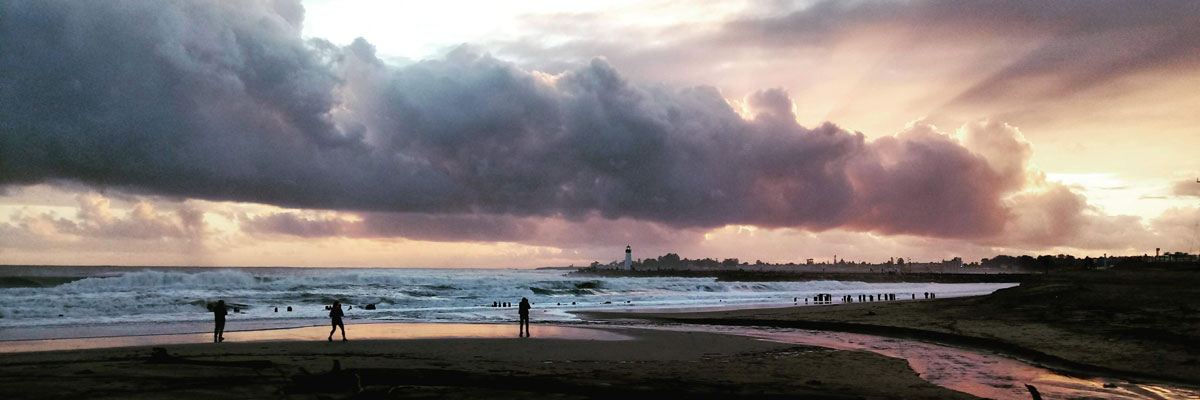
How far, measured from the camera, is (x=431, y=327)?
122ft

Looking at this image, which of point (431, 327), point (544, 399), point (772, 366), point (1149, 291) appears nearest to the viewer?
point (544, 399)

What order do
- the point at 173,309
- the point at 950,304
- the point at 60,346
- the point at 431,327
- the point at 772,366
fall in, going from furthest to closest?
the point at 173,309 → the point at 950,304 → the point at 431,327 → the point at 60,346 → the point at 772,366

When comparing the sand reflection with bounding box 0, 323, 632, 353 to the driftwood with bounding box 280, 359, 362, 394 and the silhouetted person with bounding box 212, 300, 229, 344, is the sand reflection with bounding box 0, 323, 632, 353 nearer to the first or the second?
the silhouetted person with bounding box 212, 300, 229, 344

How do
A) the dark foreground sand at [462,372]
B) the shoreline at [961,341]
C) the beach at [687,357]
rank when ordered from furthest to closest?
the shoreline at [961,341] < the beach at [687,357] < the dark foreground sand at [462,372]

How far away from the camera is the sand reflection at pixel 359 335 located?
90.8 feet

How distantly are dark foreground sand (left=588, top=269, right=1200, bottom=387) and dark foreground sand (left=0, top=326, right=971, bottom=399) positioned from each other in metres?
5.60

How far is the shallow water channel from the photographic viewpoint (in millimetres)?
16219

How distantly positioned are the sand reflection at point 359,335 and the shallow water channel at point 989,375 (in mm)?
10535

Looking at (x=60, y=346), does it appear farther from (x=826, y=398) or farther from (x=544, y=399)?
(x=826, y=398)

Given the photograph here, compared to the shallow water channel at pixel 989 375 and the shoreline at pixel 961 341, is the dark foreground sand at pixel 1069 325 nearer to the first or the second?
the shoreline at pixel 961 341

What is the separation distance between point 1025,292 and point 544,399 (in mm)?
34929

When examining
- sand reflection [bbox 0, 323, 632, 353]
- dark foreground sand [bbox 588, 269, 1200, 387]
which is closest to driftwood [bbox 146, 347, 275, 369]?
sand reflection [bbox 0, 323, 632, 353]

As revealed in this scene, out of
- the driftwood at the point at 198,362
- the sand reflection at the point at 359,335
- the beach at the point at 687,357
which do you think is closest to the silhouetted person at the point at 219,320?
the sand reflection at the point at 359,335

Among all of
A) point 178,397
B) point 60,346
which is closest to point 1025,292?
point 178,397
